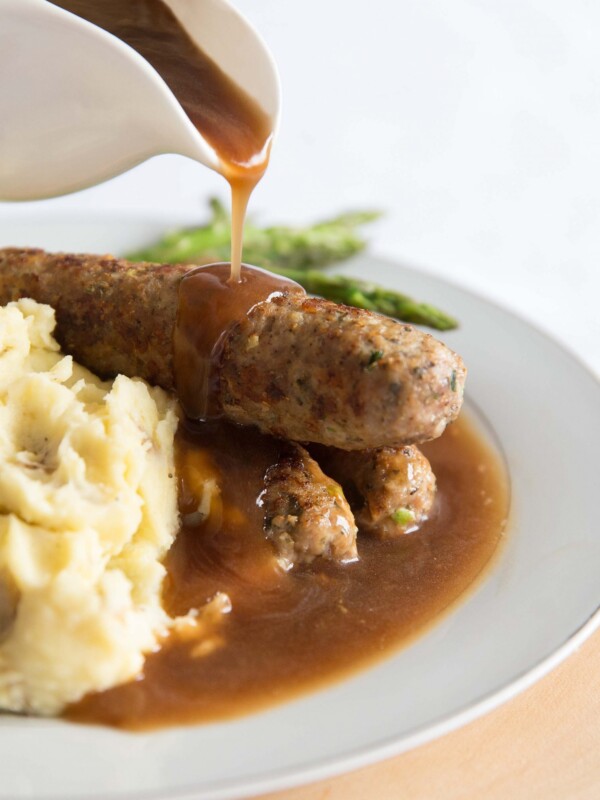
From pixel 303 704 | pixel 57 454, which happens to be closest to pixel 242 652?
pixel 303 704

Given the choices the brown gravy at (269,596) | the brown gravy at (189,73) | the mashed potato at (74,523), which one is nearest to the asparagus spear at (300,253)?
the brown gravy at (269,596)

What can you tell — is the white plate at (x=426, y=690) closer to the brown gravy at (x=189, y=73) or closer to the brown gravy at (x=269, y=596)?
A: the brown gravy at (x=269, y=596)

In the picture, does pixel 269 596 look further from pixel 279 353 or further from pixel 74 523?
pixel 279 353

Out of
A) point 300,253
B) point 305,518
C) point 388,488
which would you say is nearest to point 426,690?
point 305,518

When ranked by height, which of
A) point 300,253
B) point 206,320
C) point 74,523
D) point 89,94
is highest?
point 89,94

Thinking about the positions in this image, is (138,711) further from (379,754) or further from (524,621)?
(524,621)
